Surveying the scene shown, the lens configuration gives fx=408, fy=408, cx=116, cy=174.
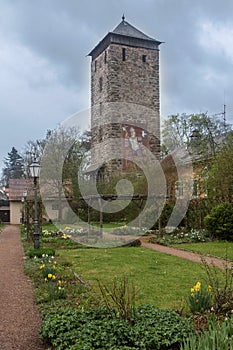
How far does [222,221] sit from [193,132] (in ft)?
46.5

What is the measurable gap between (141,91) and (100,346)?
30.2 metres

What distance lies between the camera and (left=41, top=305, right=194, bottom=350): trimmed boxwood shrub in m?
3.82

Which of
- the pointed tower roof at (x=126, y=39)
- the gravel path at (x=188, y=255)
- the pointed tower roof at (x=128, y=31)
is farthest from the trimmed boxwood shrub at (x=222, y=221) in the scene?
the pointed tower roof at (x=128, y=31)

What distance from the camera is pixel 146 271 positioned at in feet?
28.8

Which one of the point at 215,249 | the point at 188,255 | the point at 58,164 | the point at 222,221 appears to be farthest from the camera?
the point at 58,164

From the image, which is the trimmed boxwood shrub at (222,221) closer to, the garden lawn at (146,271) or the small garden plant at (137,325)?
the garden lawn at (146,271)

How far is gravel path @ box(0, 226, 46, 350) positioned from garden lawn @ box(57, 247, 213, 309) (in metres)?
1.19

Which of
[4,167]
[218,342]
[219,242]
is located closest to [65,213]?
[219,242]

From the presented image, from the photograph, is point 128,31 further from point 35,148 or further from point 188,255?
point 188,255

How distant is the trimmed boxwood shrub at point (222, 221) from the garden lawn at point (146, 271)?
3796 mm

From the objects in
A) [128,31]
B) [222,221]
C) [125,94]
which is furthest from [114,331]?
[128,31]

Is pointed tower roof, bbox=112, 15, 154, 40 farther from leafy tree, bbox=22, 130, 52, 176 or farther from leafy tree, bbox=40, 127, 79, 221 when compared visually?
leafy tree, bbox=40, 127, 79, 221

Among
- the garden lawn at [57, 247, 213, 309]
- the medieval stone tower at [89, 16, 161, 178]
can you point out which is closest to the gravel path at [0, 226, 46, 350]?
the garden lawn at [57, 247, 213, 309]

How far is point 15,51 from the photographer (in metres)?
13.6
